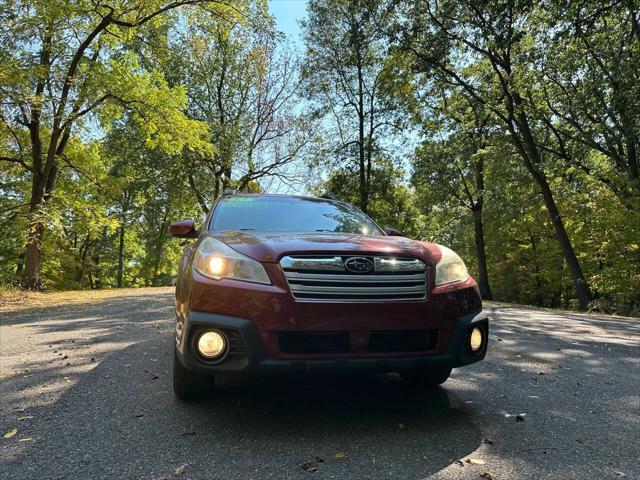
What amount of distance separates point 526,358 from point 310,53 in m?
22.5

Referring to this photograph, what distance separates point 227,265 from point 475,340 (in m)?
1.63

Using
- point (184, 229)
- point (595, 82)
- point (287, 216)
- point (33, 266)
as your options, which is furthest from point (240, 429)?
point (33, 266)

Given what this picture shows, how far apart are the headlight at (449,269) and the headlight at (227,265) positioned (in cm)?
109

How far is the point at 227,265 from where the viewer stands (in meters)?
2.74

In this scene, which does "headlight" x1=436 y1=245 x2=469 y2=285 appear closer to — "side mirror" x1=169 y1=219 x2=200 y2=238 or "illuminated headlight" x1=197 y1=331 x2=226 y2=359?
"illuminated headlight" x1=197 y1=331 x2=226 y2=359

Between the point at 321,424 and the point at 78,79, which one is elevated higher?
the point at 78,79

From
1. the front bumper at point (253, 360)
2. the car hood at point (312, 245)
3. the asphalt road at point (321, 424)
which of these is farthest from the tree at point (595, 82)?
the front bumper at point (253, 360)

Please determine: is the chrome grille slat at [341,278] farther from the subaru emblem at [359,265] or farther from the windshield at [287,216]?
the windshield at [287,216]

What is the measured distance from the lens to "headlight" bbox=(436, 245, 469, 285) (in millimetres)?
2906

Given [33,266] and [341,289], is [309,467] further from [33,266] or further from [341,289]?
[33,266]

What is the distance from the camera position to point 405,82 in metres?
19.3

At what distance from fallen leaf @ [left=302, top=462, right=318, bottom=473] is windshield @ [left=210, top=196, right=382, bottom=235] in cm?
170

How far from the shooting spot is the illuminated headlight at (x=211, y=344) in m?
2.60

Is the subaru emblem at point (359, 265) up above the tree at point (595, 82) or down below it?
below
